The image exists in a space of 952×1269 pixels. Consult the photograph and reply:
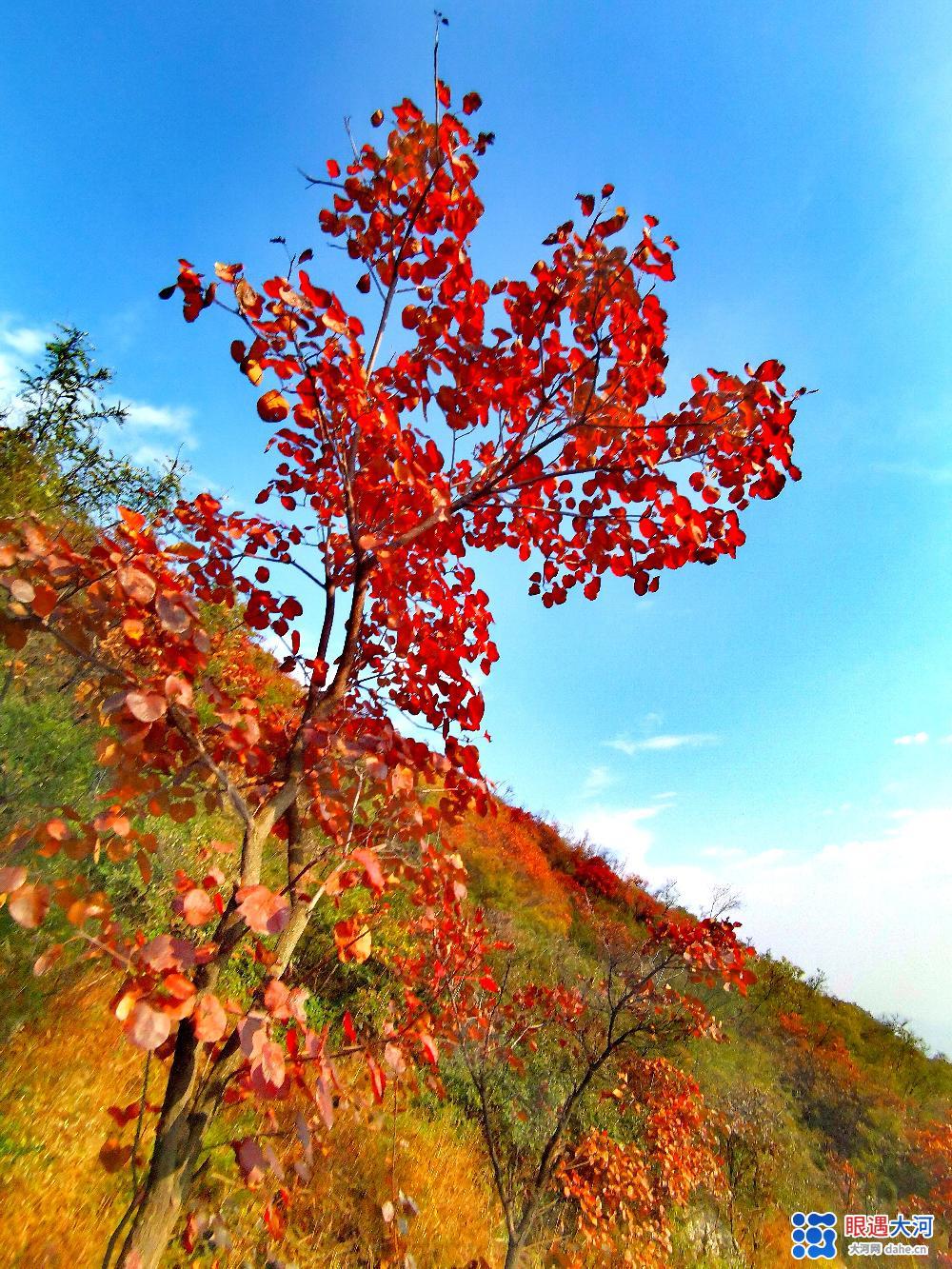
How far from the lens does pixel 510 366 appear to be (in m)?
2.07

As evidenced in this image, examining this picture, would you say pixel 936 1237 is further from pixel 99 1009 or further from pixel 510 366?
pixel 510 366

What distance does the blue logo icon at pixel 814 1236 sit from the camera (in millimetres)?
7582

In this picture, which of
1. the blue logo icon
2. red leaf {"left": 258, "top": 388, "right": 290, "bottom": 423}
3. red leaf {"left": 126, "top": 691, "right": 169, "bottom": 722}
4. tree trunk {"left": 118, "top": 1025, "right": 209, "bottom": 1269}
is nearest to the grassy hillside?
the blue logo icon

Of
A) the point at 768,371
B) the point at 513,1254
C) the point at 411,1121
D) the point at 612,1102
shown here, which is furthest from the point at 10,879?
the point at 612,1102

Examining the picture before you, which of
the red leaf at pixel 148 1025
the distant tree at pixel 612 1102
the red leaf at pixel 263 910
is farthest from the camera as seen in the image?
the distant tree at pixel 612 1102

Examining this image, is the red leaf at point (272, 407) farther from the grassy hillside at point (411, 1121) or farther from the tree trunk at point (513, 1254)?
the tree trunk at point (513, 1254)

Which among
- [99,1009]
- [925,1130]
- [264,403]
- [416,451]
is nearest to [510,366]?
[416,451]

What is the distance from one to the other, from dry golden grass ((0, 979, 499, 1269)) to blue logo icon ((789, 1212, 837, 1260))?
540 cm

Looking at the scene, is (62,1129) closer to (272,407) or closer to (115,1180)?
(115,1180)

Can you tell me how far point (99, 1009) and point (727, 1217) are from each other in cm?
854

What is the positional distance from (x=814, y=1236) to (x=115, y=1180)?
30.8 feet

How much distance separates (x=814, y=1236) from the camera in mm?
7941

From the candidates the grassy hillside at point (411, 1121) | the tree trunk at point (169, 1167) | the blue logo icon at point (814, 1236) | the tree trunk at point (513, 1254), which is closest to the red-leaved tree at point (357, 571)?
the tree trunk at point (169, 1167)

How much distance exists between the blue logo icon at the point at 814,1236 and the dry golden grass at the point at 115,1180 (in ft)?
17.7
